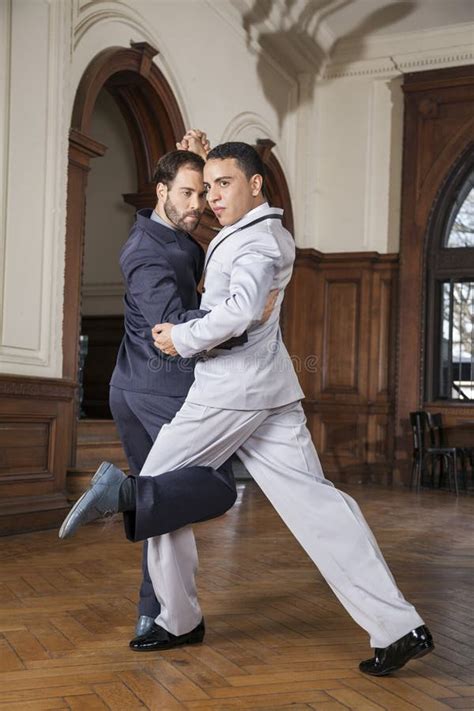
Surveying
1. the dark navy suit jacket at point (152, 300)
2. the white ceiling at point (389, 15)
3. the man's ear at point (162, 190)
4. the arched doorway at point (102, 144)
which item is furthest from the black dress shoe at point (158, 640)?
the white ceiling at point (389, 15)

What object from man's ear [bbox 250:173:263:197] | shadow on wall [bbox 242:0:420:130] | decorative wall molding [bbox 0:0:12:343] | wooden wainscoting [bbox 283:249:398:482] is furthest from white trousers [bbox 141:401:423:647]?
wooden wainscoting [bbox 283:249:398:482]

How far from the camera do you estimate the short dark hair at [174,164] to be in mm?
2682

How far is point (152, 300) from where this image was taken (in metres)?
2.54

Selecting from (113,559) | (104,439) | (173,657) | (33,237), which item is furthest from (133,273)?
(104,439)

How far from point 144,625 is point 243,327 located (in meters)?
1.01

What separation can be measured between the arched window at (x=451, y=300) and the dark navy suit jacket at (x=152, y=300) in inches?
289

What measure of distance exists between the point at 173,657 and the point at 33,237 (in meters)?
3.45

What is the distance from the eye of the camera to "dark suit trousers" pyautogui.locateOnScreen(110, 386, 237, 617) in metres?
2.33

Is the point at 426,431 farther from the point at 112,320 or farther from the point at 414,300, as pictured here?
the point at 112,320

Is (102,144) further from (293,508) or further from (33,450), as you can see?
(293,508)

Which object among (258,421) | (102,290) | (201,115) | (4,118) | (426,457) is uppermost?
(201,115)

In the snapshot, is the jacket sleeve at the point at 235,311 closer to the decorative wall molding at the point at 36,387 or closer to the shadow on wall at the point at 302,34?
the decorative wall molding at the point at 36,387

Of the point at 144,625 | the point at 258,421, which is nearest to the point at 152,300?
the point at 258,421

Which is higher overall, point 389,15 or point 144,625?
point 389,15
